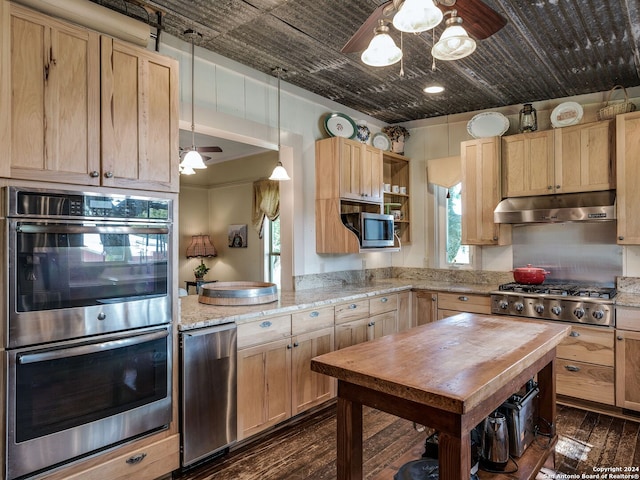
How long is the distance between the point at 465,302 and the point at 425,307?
0.42 meters

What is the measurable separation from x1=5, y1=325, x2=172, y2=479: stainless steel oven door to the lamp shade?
189 inches

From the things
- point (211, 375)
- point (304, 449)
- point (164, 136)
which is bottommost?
point (304, 449)

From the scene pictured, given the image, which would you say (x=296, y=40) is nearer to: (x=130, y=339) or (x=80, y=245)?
(x=80, y=245)

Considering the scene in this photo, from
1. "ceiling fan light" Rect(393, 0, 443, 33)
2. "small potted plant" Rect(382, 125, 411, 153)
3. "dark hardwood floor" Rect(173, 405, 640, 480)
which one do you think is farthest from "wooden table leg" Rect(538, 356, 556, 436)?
"small potted plant" Rect(382, 125, 411, 153)

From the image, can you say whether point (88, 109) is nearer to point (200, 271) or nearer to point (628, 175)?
point (628, 175)

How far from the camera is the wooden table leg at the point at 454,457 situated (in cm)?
147

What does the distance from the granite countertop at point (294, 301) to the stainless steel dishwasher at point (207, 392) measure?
0.06 m

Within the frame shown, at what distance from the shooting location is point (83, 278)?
6.45 feet

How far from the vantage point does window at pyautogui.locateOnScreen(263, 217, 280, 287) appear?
636cm

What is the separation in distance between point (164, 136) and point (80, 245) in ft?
2.43

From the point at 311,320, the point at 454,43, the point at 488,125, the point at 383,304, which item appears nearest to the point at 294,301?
the point at 311,320

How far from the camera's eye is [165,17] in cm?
257

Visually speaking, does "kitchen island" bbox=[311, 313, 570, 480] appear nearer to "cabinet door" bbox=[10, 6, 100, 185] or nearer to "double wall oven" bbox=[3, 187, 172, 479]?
"double wall oven" bbox=[3, 187, 172, 479]

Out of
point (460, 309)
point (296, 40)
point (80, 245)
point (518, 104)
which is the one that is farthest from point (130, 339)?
point (518, 104)
